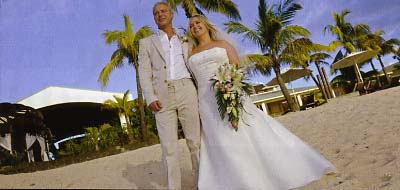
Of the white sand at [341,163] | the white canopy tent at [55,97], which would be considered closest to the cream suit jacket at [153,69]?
the white sand at [341,163]

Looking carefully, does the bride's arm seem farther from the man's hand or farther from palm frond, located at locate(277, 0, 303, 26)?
palm frond, located at locate(277, 0, 303, 26)

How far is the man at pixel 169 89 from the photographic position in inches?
116

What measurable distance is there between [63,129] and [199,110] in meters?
25.3

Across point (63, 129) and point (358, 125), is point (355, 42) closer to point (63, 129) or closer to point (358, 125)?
point (63, 129)

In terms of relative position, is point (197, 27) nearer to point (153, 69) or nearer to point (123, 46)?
point (153, 69)

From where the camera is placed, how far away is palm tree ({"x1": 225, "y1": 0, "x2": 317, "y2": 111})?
56.0 ft

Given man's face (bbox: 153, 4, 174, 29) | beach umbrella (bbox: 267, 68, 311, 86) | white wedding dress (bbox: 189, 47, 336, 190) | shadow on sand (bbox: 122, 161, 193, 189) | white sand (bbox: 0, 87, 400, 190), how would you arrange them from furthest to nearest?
1. beach umbrella (bbox: 267, 68, 311, 86)
2. shadow on sand (bbox: 122, 161, 193, 189)
3. man's face (bbox: 153, 4, 174, 29)
4. white sand (bbox: 0, 87, 400, 190)
5. white wedding dress (bbox: 189, 47, 336, 190)

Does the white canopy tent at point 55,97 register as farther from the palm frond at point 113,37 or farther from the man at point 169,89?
the man at point 169,89

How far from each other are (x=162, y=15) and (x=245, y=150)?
1423 mm

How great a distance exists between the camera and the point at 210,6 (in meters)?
15.6

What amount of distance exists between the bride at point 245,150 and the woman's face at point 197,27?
0.56 feet

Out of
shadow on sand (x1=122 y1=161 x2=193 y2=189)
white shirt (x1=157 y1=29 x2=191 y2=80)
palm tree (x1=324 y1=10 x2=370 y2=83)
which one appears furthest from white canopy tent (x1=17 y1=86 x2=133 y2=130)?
palm tree (x1=324 y1=10 x2=370 y2=83)

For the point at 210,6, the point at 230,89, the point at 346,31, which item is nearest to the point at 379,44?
the point at 346,31

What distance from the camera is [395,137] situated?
154 inches
